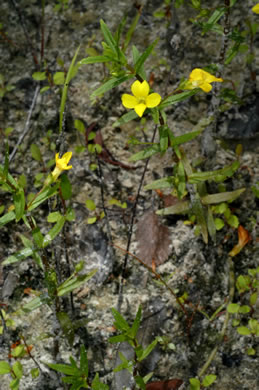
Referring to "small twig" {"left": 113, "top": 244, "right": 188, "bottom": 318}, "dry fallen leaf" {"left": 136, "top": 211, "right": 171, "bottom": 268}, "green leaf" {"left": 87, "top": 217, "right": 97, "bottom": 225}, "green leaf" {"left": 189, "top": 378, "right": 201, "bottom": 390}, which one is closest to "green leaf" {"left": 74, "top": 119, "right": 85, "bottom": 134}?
"green leaf" {"left": 87, "top": 217, "right": 97, "bottom": 225}

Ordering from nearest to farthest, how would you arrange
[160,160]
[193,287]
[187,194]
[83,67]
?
[193,287] → [187,194] → [160,160] → [83,67]

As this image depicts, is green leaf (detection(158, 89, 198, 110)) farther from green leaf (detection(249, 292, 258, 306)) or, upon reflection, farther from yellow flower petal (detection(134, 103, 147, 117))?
green leaf (detection(249, 292, 258, 306))

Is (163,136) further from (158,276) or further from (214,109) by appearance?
(158,276)

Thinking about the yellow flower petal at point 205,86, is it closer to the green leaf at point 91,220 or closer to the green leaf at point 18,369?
the green leaf at point 91,220

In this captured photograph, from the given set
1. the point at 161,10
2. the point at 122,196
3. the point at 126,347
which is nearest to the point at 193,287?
the point at 126,347

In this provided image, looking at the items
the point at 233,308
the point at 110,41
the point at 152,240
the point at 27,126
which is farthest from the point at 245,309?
the point at 27,126

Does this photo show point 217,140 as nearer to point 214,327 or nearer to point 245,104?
point 245,104

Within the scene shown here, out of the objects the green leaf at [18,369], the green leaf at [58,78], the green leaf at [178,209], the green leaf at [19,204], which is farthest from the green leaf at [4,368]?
the green leaf at [58,78]
